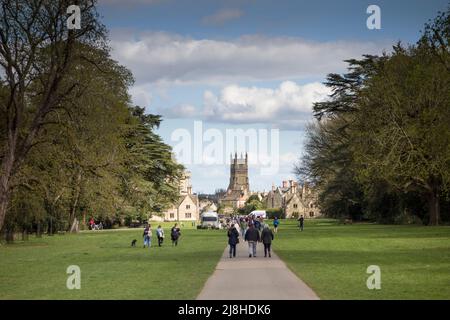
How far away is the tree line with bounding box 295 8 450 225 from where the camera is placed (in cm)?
5106

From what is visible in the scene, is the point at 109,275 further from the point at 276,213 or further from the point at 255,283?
the point at 276,213

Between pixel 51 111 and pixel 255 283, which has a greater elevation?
pixel 51 111

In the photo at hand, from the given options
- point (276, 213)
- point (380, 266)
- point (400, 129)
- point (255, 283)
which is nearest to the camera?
point (255, 283)

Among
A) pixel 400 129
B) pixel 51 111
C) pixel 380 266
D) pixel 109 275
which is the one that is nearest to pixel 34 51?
pixel 51 111

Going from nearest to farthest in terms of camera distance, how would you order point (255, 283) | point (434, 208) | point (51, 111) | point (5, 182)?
point (255, 283) → point (5, 182) → point (51, 111) → point (434, 208)

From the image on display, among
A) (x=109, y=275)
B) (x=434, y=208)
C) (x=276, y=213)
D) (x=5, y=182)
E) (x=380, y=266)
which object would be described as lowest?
(x=109, y=275)

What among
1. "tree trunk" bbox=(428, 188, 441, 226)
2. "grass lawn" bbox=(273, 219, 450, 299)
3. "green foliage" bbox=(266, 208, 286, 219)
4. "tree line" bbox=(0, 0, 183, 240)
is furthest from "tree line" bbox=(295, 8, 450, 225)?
"green foliage" bbox=(266, 208, 286, 219)

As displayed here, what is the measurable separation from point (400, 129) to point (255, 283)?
3471cm

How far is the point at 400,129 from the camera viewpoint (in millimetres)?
54156

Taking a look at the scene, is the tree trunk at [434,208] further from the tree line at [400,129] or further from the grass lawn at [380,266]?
the grass lawn at [380,266]

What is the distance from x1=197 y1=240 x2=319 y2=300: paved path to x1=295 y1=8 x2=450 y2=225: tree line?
18.7m

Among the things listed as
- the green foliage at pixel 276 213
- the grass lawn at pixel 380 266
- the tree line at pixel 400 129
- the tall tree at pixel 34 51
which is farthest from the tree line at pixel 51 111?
the green foliage at pixel 276 213

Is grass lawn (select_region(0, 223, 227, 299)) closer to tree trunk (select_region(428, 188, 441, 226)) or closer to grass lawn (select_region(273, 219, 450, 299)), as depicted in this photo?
grass lawn (select_region(273, 219, 450, 299))

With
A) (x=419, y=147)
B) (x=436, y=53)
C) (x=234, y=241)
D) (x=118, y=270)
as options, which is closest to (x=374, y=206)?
(x=419, y=147)
